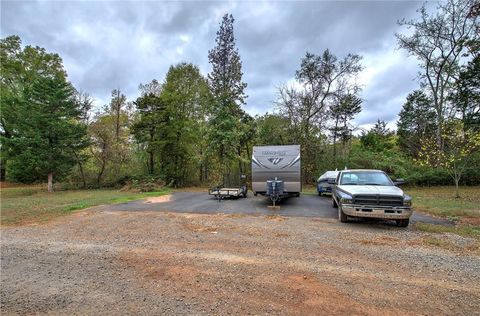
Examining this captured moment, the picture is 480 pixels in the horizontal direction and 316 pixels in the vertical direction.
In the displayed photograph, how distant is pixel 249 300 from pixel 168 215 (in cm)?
697

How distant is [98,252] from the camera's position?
550 cm

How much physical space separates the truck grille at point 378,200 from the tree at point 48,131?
71.1ft

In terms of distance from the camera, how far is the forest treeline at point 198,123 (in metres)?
21.0

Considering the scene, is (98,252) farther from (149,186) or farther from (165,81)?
(165,81)

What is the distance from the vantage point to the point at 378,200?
7340mm

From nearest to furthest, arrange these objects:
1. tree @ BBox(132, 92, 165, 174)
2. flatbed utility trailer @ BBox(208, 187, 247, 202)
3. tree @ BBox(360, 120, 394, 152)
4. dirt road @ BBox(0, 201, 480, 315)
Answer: dirt road @ BBox(0, 201, 480, 315)
flatbed utility trailer @ BBox(208, 187, 247, 202)
tree @ BBox(132, 92, 165, 174)
tree @ BBox(360, 120, 394, 152)

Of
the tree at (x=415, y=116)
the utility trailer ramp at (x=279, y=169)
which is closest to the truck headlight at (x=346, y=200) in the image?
the utility trailer ramp at (x=279, y=169)

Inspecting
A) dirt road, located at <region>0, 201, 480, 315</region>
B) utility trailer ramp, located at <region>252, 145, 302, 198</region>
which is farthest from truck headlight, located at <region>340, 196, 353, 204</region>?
utility trailer ramp, located at <region>252, 145, 302, 198</region>

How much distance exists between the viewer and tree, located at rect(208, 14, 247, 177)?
22.7 metres

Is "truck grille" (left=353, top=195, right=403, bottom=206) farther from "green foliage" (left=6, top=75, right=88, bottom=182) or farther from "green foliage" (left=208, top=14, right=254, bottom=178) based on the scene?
"green foliage" (left=6, top=75, right=88, bottom=182)

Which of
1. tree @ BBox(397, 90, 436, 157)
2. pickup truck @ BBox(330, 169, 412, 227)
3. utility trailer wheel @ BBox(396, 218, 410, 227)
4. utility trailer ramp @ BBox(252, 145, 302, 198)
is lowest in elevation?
utility trailer wheel @ BBox(396, 218, 410, 227)

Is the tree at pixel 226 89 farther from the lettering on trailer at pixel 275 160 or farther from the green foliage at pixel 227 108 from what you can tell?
the lettering on trailer at pixel 275 160

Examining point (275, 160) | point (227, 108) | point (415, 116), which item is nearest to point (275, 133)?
point (227, 108)

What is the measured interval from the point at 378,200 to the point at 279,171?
515 cm
